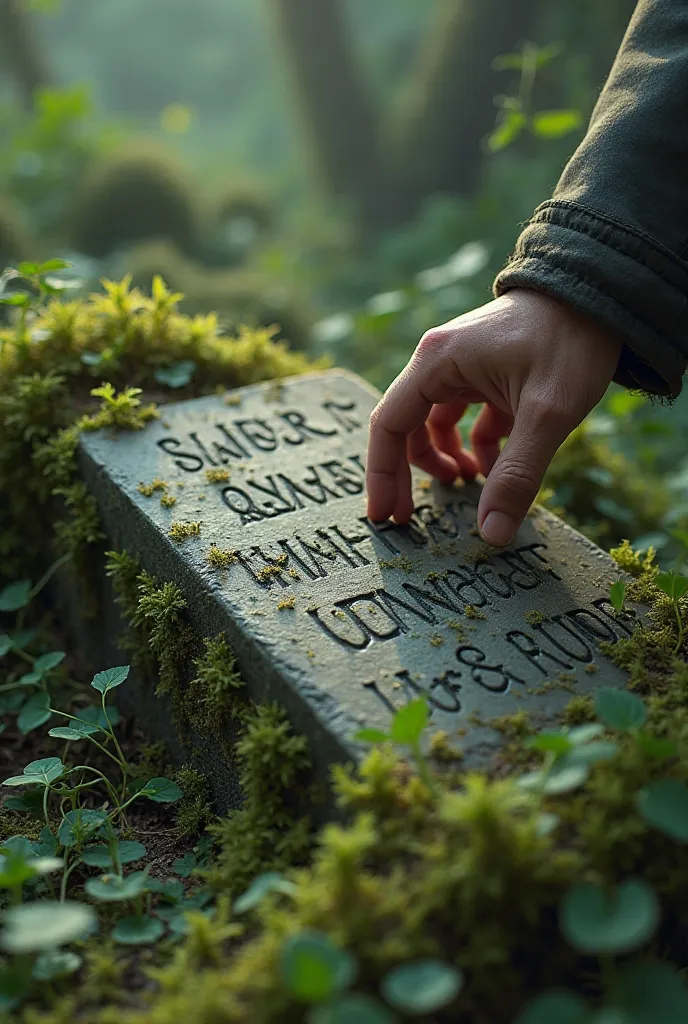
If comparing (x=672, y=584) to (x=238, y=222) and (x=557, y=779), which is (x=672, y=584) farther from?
(x=238, y=222)

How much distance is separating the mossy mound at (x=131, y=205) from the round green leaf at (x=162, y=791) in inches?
188

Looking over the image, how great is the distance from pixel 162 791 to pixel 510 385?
123 cm

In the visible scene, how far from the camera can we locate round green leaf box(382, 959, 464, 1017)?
3.85 feet

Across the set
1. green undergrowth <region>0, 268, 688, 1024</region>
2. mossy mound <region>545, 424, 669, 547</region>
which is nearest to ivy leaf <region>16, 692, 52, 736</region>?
green undergrowth <region>0, 268, 688, 1024</region>

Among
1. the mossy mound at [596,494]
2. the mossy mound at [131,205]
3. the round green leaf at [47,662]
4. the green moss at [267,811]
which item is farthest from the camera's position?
the mossy mound at [131,205]

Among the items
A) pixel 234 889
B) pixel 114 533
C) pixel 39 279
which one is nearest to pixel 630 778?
pixel 234 889

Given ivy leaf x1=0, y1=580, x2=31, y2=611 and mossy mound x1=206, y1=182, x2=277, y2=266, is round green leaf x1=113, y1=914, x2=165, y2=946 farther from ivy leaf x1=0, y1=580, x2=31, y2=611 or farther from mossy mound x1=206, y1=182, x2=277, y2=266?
mossy mound x1=206, y1=182, x2=277, y2=266

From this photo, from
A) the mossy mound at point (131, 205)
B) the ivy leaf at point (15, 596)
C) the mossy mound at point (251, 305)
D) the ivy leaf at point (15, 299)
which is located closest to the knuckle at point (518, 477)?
the ivy leaf at point (15, 596)

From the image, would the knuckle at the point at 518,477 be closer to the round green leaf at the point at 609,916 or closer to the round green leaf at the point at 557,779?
the round green leaf at the point at 557,779

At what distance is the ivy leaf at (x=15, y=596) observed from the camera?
2.60 m

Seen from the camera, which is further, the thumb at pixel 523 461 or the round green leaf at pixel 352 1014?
the thumb at pixel 523 461

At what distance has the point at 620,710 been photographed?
152 cm

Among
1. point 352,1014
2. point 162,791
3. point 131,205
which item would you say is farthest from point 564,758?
point 131,205

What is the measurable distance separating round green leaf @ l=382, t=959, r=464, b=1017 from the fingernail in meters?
1.03
